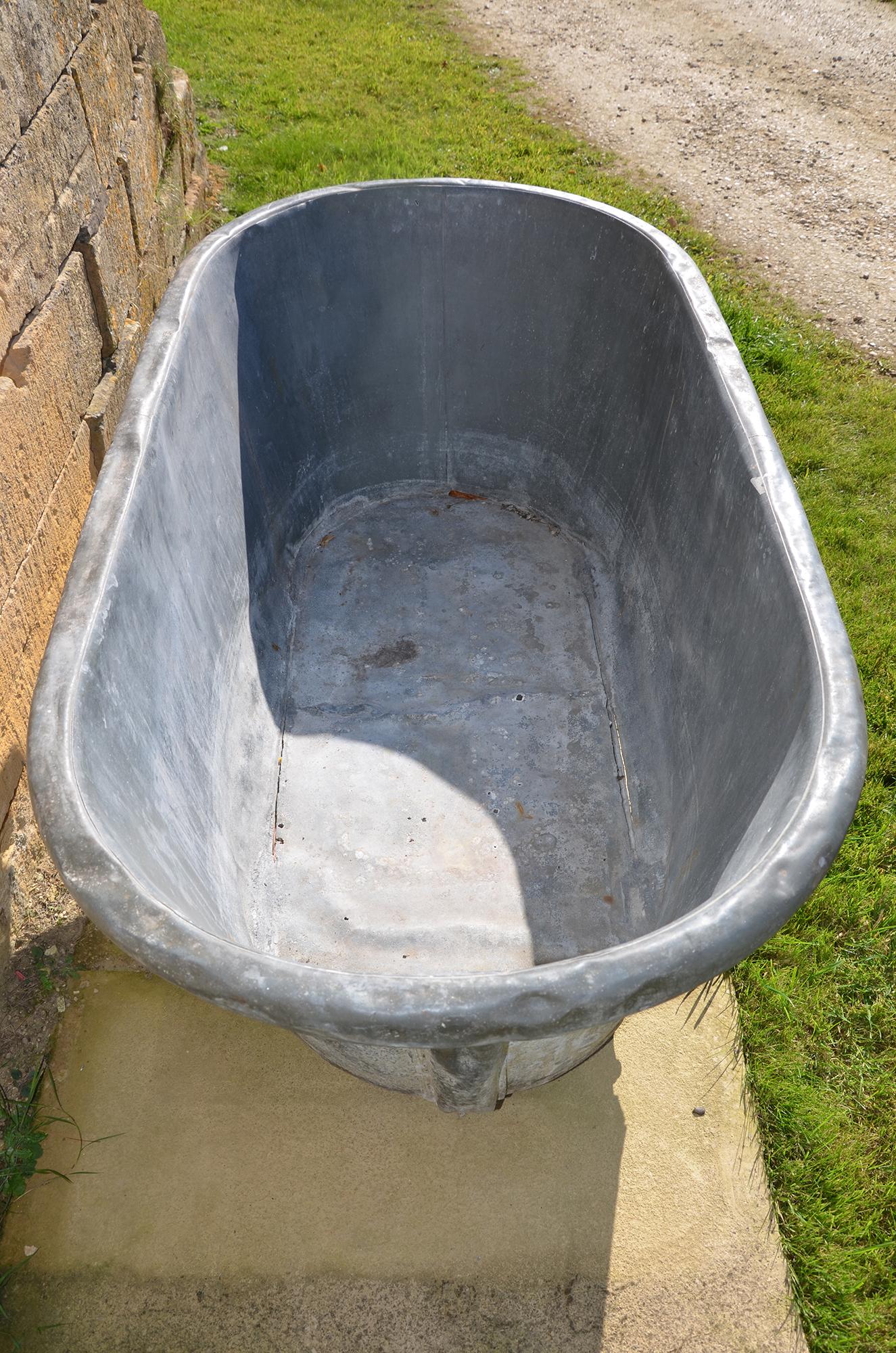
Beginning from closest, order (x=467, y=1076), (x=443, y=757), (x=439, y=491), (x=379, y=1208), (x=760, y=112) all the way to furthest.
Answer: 1. (x=467, y=1076)
2. (x=379, y=1208)
3. (x=443, y=757)
4. (x=439, y=491)
5. (x=760, y=112)

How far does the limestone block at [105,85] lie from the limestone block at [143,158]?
6 cm

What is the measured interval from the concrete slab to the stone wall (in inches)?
26.8

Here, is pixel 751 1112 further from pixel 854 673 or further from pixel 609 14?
pixel 609 14

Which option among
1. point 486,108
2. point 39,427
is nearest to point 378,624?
point 39,427

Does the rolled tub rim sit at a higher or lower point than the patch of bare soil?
higher

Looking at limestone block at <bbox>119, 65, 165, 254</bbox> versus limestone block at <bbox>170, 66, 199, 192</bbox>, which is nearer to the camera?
limestone block at <bbox>119, 65, 165, 254</bbox>

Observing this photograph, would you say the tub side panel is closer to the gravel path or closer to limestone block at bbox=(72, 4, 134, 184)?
limestone block at bbox=(72, 4, 134, 184)

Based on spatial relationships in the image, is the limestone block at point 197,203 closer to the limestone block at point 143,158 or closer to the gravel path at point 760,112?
the limestone block at point 143,158

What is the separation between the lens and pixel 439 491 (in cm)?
302

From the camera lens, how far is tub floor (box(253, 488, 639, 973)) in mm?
1932

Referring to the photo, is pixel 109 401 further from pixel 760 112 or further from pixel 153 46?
pixel 760 112

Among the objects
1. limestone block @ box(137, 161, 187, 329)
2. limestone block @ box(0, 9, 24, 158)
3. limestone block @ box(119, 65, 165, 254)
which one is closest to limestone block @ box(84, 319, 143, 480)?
limestone block @ box(137, 161, 187, 329)

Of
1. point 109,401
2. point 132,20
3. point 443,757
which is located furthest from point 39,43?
point 443,757

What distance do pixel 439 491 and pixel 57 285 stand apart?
1.25 meters
